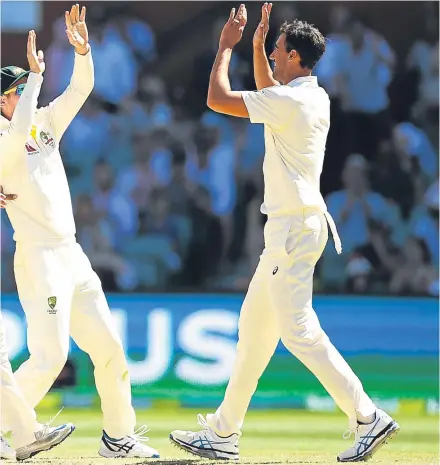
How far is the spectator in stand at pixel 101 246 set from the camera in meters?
10.6

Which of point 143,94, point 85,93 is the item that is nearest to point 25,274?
point 85,93

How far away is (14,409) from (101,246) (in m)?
4.95

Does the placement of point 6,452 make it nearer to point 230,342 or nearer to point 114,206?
point 230,342

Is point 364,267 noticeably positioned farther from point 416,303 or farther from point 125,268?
point 125,268

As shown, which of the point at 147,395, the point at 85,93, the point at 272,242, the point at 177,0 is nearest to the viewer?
the point at 272,242

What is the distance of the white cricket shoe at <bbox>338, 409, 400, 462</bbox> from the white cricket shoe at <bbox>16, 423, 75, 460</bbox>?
4.66ft

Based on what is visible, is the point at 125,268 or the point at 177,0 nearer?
the point at 125,268

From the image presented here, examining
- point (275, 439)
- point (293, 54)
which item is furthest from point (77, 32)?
point (275, 439)

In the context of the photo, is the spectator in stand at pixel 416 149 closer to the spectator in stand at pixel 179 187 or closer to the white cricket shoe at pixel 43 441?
the spectator in stand at pixel 179 187

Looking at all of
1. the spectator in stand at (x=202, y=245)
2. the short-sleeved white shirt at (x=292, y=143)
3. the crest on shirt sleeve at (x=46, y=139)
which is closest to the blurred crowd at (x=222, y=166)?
the spectator in stand at (x=202, y=245)

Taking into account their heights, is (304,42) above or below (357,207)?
above

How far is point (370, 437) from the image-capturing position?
19.8 ft

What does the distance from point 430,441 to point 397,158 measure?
12.1ft

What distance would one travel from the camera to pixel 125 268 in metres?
10.7
